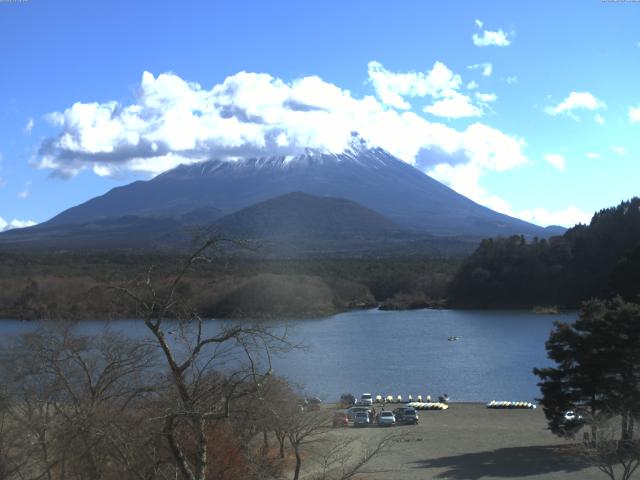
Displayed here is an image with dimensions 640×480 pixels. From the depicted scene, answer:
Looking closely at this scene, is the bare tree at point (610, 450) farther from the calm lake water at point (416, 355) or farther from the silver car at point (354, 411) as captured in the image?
the calm lake water at point (416, 355)

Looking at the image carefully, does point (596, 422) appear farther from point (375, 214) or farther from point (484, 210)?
point (484, 210)

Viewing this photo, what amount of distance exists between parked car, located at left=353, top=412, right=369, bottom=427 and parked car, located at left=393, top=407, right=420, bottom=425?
0.84 m

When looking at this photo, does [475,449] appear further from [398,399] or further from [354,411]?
[398,399]

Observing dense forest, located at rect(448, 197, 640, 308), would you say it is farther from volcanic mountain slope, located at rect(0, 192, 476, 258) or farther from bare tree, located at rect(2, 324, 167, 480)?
bare tree, located at rect(2, 324, 167, 480)

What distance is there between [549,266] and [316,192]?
80449mm

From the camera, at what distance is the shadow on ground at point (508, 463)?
524 inches

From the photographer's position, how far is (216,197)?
133250 mm

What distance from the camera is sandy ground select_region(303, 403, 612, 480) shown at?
1327cm

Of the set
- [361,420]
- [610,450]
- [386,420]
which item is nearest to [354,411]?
[361,420]

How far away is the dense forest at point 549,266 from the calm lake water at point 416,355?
6.48m

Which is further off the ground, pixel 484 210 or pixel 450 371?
pixel 484 210

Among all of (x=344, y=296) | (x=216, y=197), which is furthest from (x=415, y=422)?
(x=216, y=197)

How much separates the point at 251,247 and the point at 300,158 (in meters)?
156

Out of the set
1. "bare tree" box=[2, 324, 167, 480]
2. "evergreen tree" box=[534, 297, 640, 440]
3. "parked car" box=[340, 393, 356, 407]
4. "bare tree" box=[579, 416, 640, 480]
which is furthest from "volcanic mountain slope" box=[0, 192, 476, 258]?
"bare tree" box=[2, 324, 167, 480]
